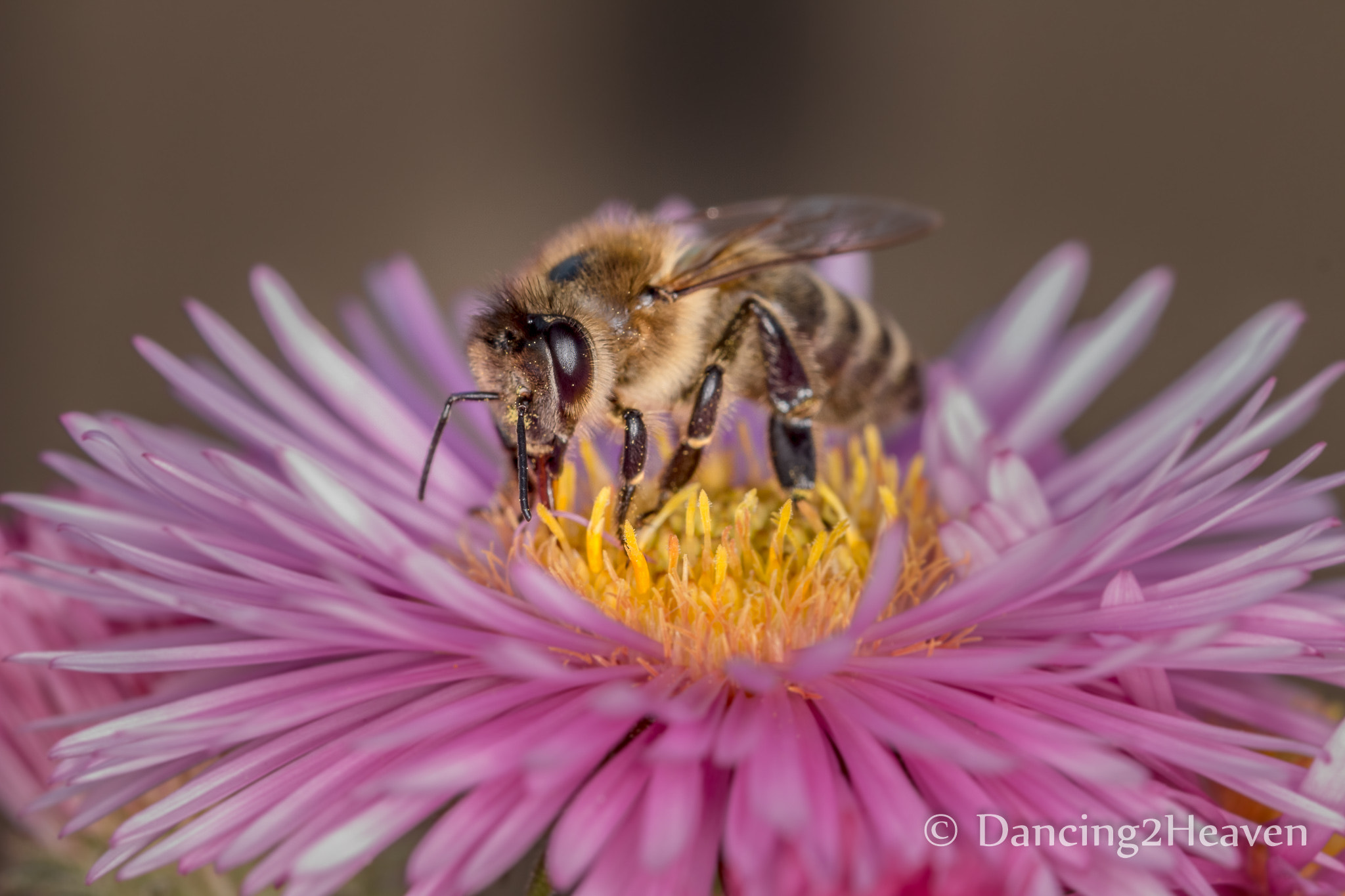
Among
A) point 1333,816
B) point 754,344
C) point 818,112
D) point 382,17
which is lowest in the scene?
Result: point 1333,816

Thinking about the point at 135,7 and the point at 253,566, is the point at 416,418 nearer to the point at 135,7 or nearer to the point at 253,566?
the point at 253,566

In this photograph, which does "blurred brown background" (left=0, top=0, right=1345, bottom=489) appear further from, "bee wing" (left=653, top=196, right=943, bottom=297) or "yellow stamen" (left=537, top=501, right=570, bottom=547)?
"yellow stamen" (left=537, top=501, right=570, bottom=547)

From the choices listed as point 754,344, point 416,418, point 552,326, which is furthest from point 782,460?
point 416,418

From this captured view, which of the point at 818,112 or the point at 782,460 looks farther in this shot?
the point at 818,112

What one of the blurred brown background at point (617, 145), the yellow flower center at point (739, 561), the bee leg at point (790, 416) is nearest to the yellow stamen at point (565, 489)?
the yellow flower center at point (739, 561)

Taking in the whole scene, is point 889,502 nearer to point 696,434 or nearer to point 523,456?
point 696,434

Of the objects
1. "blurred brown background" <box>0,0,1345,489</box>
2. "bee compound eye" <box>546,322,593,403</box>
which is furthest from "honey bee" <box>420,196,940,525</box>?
"blurred brown background" <box>0,0,1345,489</box>

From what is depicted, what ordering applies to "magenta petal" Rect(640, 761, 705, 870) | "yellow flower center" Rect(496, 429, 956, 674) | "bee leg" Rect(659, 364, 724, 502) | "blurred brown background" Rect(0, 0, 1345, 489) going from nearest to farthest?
"magenta petal" Rect(640, 761, 705, 870), "yellow flower center" Rect(496, 429, 956, 674), "bee leg" Rect(659, 364, 724, 502), "blurred brown background" Rect(0, 0, 1345, 489)

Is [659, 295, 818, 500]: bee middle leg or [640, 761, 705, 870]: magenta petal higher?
[659, 295, 818, 500]: bee middle leg
